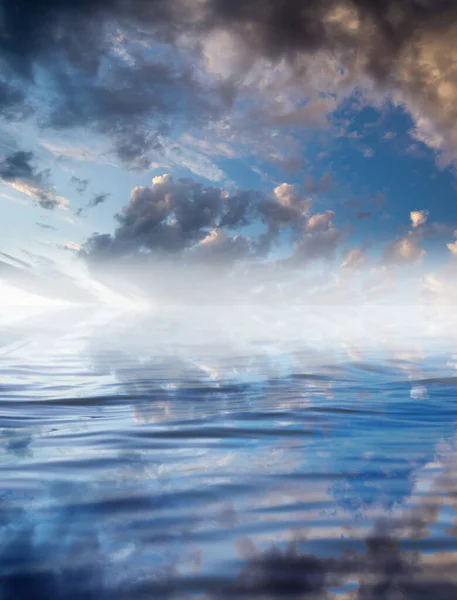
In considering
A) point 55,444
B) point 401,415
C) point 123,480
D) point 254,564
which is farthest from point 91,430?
point 401,415

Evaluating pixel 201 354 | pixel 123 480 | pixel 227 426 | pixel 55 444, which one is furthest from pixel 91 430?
pixel 201 354

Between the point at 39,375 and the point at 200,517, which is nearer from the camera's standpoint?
the point at 200,517

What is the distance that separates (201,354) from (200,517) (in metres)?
18.0

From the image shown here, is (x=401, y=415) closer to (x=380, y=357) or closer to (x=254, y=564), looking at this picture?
(x=254, y=564)

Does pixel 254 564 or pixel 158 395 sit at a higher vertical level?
pixel 158 395

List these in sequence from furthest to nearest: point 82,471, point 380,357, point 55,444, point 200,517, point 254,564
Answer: point 380,357 < point 55,444 < point 82,471 < point 200,517 < point 254,564

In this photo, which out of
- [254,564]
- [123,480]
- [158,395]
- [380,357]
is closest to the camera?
[254,564]

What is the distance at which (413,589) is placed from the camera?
3.01 meters

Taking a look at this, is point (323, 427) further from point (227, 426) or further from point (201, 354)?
point (201, 354)

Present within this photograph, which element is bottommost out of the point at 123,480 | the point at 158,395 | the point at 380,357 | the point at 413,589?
the point at 413,589

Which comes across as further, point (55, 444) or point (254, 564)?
point (55, 444)

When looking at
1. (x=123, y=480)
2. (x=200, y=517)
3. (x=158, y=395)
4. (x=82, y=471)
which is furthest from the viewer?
(x=158, y=395)

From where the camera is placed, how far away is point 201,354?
871 inches

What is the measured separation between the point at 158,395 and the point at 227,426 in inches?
148
